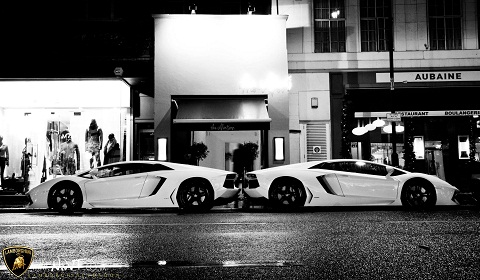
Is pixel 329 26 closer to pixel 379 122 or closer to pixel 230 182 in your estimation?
pixel 379 122

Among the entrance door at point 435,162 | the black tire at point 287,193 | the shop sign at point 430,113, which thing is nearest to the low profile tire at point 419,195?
the black tire at point 287,193

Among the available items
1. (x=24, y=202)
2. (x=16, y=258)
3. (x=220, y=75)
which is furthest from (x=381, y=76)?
(x=16, y=258)

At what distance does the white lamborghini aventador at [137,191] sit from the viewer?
1083 centimetres

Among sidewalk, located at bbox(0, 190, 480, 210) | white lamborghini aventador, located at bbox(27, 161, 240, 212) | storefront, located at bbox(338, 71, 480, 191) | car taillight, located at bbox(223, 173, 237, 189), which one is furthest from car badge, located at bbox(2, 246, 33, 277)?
storefront, located at bbox(338, 71, 480, 191)

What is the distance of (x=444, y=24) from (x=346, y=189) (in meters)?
11.1

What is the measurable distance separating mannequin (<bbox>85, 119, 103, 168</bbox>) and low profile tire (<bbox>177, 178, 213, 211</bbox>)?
23.8 feet

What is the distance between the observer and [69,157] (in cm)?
1692

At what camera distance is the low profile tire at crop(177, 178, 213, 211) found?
35.8ft

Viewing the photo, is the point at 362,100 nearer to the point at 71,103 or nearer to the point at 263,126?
the point at 263,126

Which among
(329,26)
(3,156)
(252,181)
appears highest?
(329,26)

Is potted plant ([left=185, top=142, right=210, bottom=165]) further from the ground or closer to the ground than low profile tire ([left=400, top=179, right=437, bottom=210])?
further from the ground

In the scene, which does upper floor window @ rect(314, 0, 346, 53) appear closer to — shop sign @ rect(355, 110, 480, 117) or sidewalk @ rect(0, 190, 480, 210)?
shop sign @ rect(355, 110, 480, 117)

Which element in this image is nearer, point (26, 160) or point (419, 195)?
point (419, 195)

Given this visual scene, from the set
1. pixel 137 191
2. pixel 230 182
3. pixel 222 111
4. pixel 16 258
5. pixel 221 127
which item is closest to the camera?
pixel 16 258
